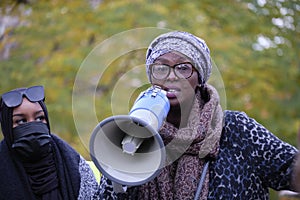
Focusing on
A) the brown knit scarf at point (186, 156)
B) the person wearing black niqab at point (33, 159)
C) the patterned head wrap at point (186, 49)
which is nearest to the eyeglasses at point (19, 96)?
the person wearing black niqab at point (33, 159)

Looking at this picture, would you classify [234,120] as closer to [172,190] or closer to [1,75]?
[172,190]

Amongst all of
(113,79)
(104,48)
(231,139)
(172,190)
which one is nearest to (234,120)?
(231,139)

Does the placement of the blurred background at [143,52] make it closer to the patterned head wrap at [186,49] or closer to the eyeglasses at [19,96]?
the eyeglasses at [19,96]

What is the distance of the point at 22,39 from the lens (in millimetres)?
8898

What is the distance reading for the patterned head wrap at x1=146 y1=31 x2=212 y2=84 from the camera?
342cm

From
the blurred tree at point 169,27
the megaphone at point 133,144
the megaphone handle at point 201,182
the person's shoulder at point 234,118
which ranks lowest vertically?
the blurred tree at point 169,27

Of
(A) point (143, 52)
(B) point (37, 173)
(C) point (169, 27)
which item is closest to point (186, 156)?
(B) point (37, 173)

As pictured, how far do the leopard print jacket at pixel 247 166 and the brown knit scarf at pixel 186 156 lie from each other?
0.06 meters

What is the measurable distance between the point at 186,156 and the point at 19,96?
3.56 ft

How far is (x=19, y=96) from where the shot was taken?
3.87 m

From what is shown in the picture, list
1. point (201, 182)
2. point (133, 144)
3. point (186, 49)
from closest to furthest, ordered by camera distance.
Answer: point (133, 144)
point (201, 182)
point (186, 49)

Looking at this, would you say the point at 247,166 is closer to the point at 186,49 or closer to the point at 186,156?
the point at 186,156

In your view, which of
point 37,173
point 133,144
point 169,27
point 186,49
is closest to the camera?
point 133,144

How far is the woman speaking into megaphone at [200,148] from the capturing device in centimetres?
328
